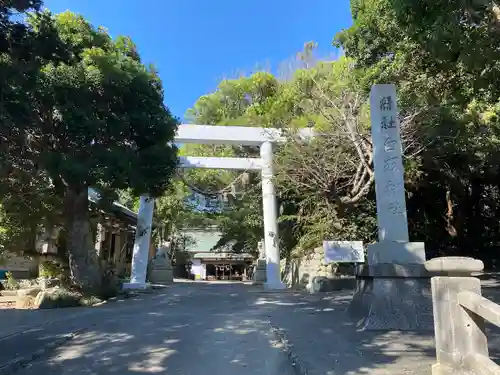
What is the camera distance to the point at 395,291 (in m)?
6.95

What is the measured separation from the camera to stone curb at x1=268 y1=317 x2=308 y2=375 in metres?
4.58

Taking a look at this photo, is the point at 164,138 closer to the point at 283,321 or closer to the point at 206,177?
the point at 283,321

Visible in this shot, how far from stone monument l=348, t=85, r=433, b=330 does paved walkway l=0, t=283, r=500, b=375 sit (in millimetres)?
458

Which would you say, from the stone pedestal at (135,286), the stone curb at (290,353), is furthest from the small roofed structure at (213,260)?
the stone curb at (290,353)

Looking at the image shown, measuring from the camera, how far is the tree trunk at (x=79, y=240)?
36.0 feet

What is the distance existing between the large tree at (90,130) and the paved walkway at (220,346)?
3034 mm

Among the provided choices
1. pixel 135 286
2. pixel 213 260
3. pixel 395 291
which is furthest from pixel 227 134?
pixel 213 260

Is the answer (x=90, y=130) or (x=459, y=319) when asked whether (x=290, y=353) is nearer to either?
(x=459, y=319)

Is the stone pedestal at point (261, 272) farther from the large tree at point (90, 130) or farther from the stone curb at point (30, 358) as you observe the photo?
the stone curb at point (30, 358)

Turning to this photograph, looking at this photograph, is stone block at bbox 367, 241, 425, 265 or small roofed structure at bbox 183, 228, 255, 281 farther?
small roofed structure at bbox 183, 228, 255, 281

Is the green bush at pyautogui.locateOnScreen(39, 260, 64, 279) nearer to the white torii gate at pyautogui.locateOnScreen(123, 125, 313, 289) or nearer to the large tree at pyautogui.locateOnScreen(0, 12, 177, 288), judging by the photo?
the white torii gate at pyautogui.locateOnScreen(123, 125, 313, 289)

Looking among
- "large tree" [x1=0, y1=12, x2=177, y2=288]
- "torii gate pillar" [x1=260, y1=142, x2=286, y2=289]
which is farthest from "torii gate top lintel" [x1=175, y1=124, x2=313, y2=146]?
"large tree" [x1=0, y1=12, x2=177, y2=288]

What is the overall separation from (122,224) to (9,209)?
34.7 feet

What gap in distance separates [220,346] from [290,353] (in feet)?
3.34
